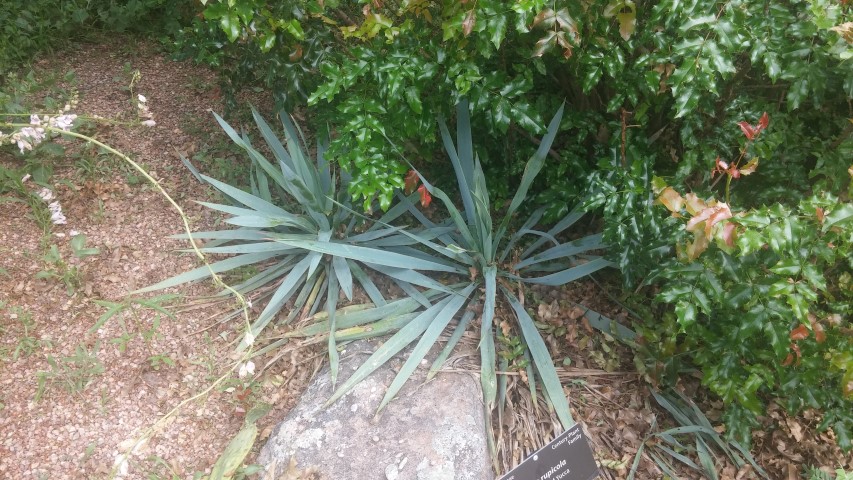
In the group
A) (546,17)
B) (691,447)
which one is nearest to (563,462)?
(691,447)

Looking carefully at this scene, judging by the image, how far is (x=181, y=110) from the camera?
2.58 metres

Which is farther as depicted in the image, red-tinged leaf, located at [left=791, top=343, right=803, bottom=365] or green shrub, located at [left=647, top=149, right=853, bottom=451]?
red-tinged leaf, located at [left=791, top=343, right=803, bottom=365]

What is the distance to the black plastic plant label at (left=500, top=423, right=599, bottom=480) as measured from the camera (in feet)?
5.19

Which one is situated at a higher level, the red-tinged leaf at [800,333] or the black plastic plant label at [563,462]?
the red-tinged leaf at [800,333]

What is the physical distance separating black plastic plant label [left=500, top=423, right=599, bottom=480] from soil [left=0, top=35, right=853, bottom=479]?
13 centimetres

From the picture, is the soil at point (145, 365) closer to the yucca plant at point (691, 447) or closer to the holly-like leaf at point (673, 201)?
the yucca plant at point (691, 447)

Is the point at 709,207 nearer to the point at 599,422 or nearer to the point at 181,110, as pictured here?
the point at 599,422

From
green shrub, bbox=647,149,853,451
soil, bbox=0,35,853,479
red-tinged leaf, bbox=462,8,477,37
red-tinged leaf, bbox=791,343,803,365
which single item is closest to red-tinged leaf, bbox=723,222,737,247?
green shrub, bbox=647,149,853,451

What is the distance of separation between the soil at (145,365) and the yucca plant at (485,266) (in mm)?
123

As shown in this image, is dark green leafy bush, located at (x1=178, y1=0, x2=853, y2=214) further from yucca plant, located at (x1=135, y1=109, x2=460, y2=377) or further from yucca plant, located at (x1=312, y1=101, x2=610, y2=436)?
yucca plant, located at (x1=135, y1=109, x2=460, y2=377)

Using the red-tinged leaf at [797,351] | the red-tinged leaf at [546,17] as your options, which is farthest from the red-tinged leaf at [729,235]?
the red-tinged leaf at [546,17]

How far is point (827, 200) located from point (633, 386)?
0.93 metres

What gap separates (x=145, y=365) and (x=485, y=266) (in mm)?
1172

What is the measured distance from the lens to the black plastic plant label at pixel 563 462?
158 cm
